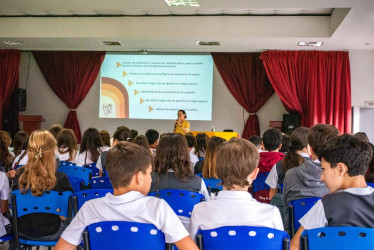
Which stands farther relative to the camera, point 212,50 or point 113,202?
point 212,50

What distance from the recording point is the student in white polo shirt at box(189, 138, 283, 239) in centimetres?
178

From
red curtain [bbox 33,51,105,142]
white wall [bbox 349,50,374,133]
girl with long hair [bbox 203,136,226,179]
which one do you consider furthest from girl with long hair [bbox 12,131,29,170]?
white wall [bbox 349,50,374,133]

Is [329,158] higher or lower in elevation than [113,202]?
higher

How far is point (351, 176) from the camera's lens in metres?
1.92

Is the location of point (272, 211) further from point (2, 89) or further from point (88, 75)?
point (2, 89)

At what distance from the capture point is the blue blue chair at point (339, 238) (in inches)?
63.7

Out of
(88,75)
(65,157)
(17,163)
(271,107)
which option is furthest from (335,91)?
(17,163)

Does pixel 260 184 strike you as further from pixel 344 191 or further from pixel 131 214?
pixel 131 214

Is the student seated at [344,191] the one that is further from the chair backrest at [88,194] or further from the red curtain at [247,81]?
the red curtain at [247,81]

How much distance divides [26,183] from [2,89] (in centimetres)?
836

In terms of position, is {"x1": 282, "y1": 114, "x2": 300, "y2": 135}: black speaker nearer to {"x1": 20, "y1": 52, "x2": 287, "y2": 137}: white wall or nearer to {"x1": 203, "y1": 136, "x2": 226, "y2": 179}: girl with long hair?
{"x1": 20, "y1": 52, "x2": 287, "y2": 137}: white wall

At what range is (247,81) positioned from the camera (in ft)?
31.1

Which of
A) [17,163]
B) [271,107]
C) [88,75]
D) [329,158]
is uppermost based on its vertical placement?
[88,75]

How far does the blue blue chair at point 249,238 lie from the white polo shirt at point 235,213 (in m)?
0.09
